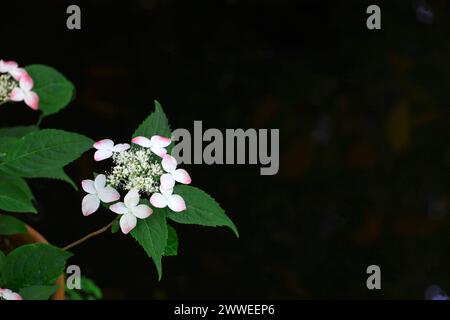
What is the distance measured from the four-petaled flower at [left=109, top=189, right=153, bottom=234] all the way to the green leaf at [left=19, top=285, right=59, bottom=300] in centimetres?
13

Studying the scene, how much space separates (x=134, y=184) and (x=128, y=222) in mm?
32

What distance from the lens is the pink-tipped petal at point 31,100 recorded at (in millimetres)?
716

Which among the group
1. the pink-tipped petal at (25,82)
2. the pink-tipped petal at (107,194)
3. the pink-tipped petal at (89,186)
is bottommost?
the pink-tipped petal at (107,194)

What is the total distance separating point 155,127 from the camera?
2.06 feet

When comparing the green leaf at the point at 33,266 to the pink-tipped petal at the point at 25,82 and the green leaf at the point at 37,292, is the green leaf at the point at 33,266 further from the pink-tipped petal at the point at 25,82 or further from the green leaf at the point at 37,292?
the pink-tipped petal at the point at 25,82

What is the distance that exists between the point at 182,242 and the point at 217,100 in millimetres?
211

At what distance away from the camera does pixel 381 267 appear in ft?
3.51

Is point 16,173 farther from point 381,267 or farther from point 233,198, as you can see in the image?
point 381,267

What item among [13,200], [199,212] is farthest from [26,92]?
[199,212]

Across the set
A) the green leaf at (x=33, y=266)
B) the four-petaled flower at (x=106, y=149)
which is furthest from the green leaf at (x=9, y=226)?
the four-petaled flower at (x=106, y=149)

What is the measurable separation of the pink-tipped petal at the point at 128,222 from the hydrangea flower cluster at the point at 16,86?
0.19m

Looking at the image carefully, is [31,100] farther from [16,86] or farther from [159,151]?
[159,151]

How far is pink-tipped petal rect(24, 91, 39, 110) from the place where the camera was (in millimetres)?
716
